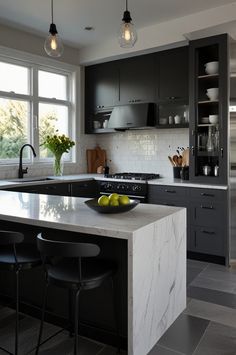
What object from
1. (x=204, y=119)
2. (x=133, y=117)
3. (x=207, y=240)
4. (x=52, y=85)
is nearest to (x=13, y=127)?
(x=52, y=85)

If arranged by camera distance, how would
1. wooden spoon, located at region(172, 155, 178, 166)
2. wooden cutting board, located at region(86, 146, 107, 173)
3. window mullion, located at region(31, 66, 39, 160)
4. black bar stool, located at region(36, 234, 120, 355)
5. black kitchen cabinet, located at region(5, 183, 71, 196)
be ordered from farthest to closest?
wooden cutting board, located at region(86, 146, 107, 173) → window mullion, located at region(31, 66, 39, 160) → wooden spoon, located at region(172, 155, 178, 166) → black kitchen cabinet, located at region(5, 183, 71, 196) → black bar stool, located at region(36, 234, 120, 355)

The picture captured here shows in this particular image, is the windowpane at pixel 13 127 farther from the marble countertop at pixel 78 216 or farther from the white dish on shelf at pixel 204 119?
the white dish on shelf at pixel 204 119

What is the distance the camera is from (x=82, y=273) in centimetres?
189

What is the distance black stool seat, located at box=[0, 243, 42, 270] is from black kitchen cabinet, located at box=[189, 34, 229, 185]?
2.48 metres

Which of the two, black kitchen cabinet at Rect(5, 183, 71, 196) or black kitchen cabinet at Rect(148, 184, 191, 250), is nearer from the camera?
black kitchen cabinet at Rect(5, 183, 71, 196)

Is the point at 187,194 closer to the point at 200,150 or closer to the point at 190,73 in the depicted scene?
the point at 200,150

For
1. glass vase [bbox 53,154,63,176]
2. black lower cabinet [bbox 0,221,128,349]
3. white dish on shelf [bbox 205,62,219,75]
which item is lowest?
black lower cabinet [bbox 0,221,128,349]

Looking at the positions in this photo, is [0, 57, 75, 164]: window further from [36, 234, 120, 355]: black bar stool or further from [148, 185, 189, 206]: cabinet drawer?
[36, 234, 120, 355]: black bar stool

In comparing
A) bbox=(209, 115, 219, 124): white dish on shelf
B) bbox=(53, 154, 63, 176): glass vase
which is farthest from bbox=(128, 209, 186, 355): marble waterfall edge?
bbox=(53, 154, 63, 176): glass vase

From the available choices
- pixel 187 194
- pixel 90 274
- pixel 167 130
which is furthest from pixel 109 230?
pixel 167 130

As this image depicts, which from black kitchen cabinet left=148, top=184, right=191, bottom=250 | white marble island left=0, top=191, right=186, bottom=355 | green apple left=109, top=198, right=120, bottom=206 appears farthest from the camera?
black kitchen cabinet left=148, top=184, right=191, bottom=250

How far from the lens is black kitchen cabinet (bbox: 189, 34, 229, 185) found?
3885 mm

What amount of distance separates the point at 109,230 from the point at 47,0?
117 inches

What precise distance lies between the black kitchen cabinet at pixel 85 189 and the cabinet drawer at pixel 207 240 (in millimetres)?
1529
